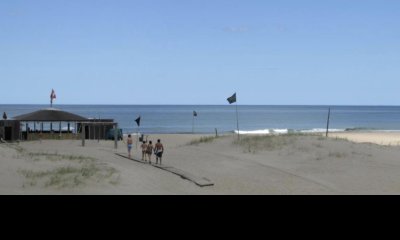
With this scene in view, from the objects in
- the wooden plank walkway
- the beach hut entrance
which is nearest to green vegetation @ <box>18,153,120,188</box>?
the wooden plank walkway

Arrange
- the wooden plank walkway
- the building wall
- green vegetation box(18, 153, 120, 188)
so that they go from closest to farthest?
green vegetation box(18, 153, 120, 188) < the wooden plank walkway < the building wall

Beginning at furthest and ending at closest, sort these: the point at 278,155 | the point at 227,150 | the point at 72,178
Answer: the point at 227,150 → the point at 278,155 → the point at 72,178

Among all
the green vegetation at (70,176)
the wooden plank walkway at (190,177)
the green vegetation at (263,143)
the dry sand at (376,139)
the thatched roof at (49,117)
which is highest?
the thatched roof at (49,117)

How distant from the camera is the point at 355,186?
15.7 metres

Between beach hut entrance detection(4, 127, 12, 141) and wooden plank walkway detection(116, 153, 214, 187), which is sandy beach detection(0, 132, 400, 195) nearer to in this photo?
wooden plank walkway detection(116, 153, 214, 187)

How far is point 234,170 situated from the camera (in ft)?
61.5

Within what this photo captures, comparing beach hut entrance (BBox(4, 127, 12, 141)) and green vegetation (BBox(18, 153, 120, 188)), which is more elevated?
beach hut entrance (BBox(4, 127, 12, 141))

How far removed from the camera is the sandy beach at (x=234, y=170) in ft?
41.3

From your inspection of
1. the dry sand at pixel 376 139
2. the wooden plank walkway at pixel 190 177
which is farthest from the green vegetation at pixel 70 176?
the dry sand at pixel 376 139

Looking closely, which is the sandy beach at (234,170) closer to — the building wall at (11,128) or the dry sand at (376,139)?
the building wall at (11,128)

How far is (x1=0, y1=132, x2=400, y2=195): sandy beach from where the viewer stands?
1260cm
